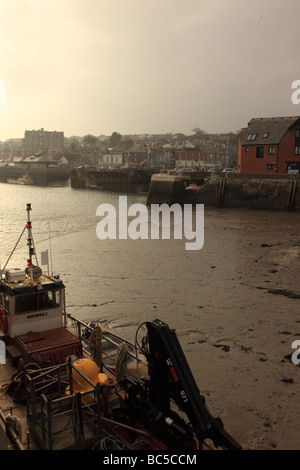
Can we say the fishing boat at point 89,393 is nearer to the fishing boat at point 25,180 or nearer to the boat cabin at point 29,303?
the boat cabin at point 29,303

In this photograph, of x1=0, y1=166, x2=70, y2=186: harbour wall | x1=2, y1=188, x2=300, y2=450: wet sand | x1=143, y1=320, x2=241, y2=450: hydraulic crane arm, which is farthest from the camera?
x1=0, y1=166, x2=70, y2=186: harbour wall

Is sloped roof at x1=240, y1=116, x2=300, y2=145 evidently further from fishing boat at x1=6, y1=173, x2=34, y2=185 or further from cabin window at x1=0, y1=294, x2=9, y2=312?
fishing boat at x1=6, y1=173, x2=34, y2=185

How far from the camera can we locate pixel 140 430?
5734 mm

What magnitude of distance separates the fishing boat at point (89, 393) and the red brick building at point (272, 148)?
116ft

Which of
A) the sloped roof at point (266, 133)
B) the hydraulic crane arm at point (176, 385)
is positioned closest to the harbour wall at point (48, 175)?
the sloped roof at point (266, 133)

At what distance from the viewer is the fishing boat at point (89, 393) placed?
547 centimetres

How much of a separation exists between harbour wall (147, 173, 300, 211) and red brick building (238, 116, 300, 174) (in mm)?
4511

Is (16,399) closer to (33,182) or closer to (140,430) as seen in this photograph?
(140,430)

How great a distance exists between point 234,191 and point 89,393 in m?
33.2

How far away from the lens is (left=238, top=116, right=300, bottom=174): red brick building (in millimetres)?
38812

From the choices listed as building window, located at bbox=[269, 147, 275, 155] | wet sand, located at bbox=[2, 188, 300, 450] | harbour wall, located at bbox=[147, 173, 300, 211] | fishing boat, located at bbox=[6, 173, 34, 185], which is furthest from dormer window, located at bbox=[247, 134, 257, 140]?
fishing boat, located at bbox=[6, 173, 34, 185]

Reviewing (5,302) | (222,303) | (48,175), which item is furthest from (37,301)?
(48,175)
